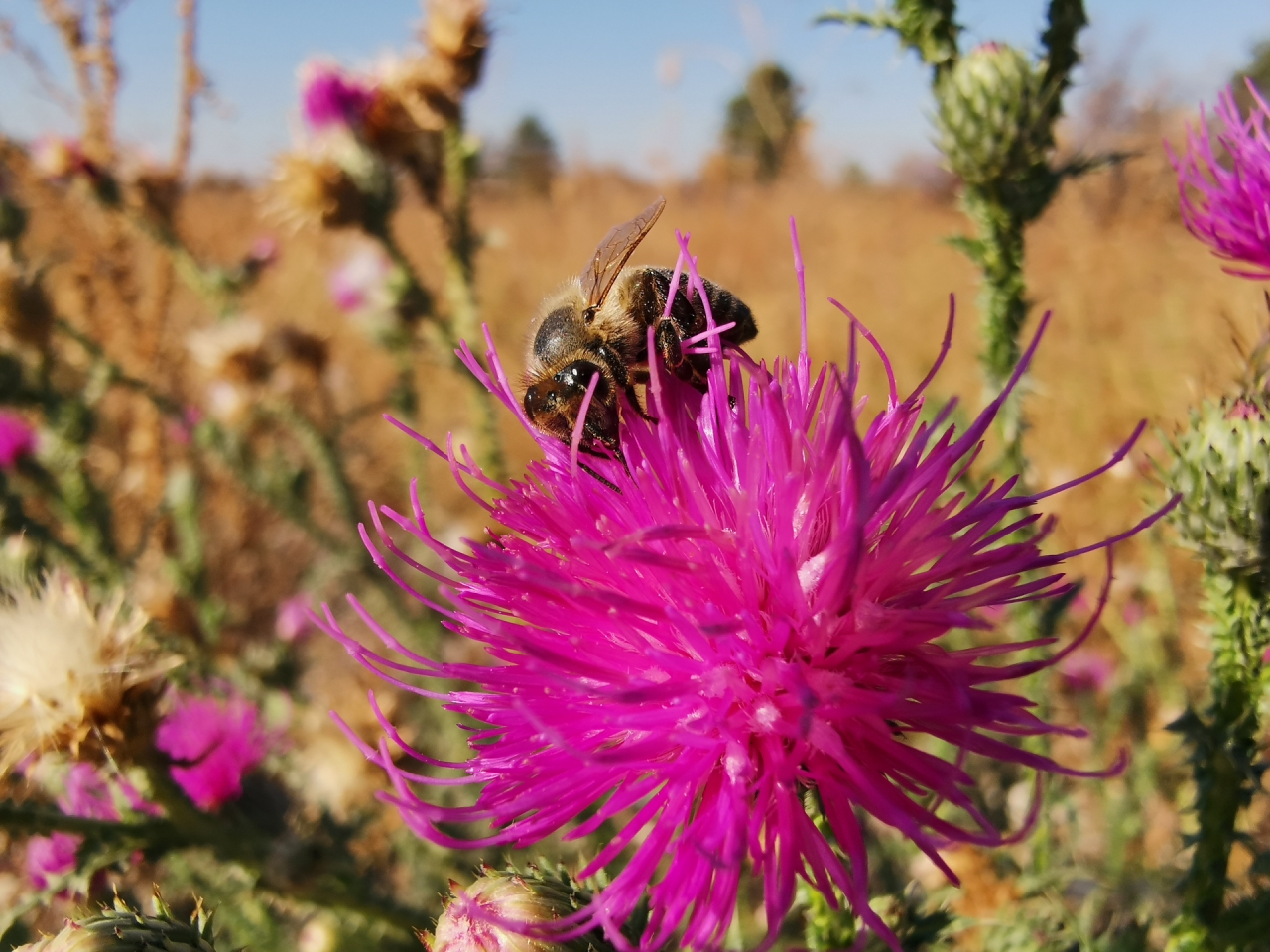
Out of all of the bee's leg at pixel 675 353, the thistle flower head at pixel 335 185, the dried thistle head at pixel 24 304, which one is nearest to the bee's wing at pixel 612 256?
the bee's leg at pixel 675 353

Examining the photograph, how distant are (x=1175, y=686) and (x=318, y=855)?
433 centimetres

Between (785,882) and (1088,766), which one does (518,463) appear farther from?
(785,882)

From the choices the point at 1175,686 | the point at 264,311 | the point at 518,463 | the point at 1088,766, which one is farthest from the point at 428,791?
the point at 264,311

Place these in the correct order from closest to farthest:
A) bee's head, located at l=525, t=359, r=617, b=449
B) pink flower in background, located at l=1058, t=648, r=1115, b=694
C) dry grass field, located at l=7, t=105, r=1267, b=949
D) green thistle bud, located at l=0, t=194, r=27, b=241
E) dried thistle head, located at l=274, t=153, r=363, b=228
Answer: bee's head, located at l=525, t=359, r=617, b=449 → dried thistle head, located at l=274, t=153, r=363, b=228 → pink flower in background, located at l=1058, t=648, r=1115, b=694 → green thistle bud, located at l=0, t=194, r=27, b=241 → dry grass field, located at l=7, t=105, r=1267, b=949

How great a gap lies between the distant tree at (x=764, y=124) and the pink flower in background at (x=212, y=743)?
770cm

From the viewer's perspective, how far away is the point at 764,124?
Answer: 1408cm

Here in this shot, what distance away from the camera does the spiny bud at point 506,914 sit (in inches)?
55.7

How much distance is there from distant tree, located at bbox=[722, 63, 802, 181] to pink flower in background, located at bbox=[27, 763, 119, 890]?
8.19 metres

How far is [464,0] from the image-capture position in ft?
Answer: 14.1

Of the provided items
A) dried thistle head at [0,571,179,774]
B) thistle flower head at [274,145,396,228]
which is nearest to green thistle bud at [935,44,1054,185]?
dried thistle head at [0,571,179,774]

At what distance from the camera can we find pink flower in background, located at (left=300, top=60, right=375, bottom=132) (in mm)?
4406

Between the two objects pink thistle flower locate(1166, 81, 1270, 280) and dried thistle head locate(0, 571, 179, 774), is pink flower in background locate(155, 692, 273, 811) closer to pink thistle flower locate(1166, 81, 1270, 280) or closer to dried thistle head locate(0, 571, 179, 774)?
dried thistle head locate(0, 571, 179, 774)

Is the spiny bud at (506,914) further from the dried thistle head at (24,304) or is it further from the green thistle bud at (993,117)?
the dried thistle head at (24,304)

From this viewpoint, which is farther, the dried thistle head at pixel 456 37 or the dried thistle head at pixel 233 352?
the dried thistle head at pixel 233 352
